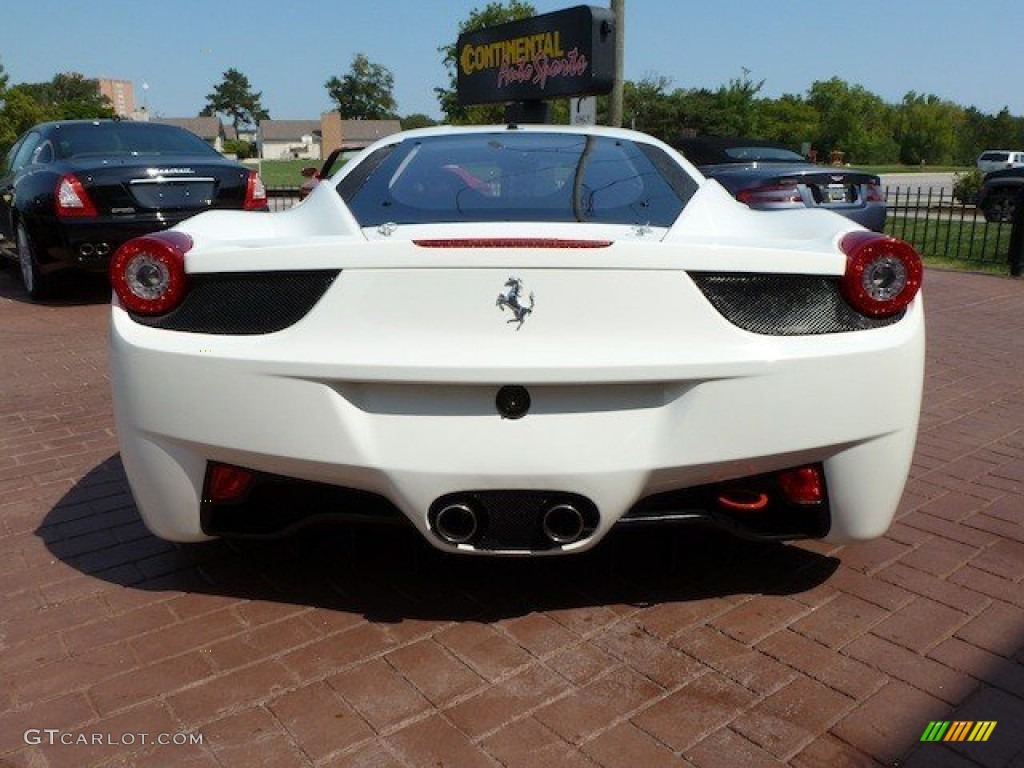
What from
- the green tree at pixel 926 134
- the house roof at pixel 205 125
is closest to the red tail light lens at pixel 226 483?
the green tree at pixel 926 134

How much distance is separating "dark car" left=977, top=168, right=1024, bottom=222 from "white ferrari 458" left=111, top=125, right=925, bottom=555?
56.3 ft

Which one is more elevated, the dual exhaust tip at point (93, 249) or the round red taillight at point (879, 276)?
the round red taillight at point (879, 276)

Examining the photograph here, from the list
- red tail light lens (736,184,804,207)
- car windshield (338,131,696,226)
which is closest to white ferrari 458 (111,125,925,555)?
car windshield (338,131,696,226)

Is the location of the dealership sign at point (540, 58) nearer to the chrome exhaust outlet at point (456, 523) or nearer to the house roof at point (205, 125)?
the chrome exhaust outlet at point (456, 523)

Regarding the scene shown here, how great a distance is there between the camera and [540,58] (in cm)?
1838

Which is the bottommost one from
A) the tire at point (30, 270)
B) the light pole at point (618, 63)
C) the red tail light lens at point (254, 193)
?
the tire at point (30, 270)

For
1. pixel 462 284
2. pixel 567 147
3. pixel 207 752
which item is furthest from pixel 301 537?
pixel 567 147

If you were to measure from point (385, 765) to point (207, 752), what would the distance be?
15.6 inches

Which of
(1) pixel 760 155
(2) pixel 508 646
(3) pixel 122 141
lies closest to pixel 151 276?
(2) pixel 508 646

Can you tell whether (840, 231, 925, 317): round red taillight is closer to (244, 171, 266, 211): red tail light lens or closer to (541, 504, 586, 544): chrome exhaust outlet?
(541, 504, 586, 544): chrome exhaust outlet

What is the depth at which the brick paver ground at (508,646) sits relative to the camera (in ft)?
6.60

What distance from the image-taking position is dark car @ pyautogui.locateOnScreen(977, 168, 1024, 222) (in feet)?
56.4

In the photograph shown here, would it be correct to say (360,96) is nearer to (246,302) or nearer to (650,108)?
(650,108)
